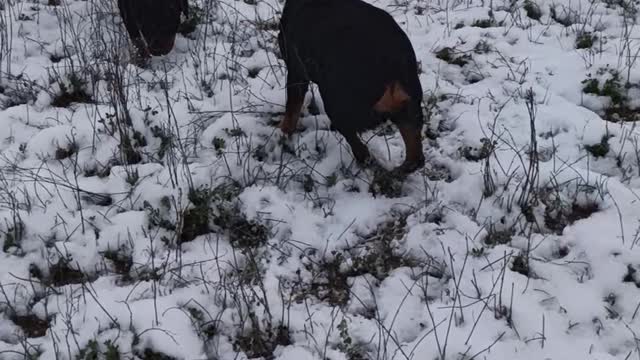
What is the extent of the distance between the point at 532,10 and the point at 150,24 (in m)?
3.26

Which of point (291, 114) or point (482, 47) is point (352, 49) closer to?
point (291, 114)

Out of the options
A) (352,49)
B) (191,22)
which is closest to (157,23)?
(191,22)

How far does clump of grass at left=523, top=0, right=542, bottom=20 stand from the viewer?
5.51 metres

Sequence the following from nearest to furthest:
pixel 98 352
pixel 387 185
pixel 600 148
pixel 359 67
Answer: pixel 98 352
pixel 359 67
pixel 387 185
pixel 600 148

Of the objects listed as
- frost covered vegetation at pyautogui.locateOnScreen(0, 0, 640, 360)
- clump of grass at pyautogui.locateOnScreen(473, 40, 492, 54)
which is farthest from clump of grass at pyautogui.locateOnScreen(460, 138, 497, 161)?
clump of grass at pyautogui.locateOnScreen(473, 40, 492, 54)

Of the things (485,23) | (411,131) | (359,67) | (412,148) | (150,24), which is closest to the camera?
(359,67)

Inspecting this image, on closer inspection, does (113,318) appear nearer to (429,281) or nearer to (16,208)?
(16,208)

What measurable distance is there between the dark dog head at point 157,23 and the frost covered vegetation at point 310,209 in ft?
0.46

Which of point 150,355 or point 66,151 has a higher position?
point 66,151

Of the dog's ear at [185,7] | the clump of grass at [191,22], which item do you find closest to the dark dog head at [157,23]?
the dog's ear at [185,7]

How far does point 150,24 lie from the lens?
491 centimetres

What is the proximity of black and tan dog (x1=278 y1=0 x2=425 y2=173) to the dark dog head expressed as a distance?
150cm

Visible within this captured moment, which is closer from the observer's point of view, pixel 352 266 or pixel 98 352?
pixel 98 352

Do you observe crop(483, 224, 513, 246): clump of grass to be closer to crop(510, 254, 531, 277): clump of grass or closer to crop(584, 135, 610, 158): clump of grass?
crop(510, 254, 531, 277): clump of grass
